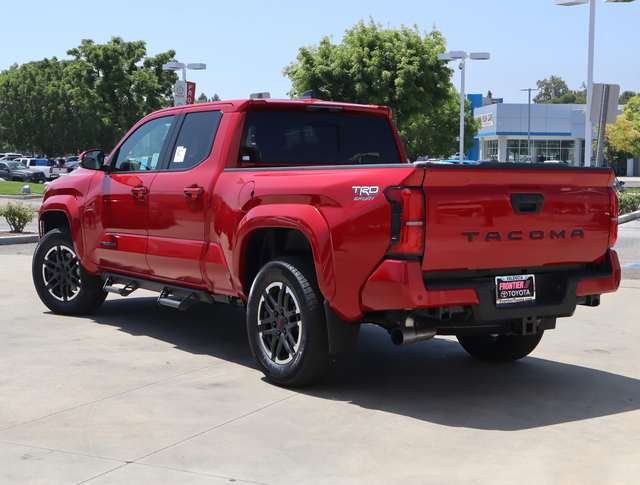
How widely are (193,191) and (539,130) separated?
7894 cm

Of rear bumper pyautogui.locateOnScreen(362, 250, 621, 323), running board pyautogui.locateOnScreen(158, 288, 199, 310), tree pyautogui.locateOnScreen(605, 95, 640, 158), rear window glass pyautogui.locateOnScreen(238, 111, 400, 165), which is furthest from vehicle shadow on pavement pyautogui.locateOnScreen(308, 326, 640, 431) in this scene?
tree pyautogui.locateOnScreen(605, 95, 640, 158)

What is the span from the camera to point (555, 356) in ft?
23.3

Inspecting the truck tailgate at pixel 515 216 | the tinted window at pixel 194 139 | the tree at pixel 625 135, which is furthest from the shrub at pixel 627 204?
the tree at pixel 625 135

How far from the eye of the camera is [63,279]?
28.3ft

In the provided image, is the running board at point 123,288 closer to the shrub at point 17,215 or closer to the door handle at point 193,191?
the door handle at point 193,191

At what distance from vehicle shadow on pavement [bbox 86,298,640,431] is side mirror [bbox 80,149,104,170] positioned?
154 centimetres

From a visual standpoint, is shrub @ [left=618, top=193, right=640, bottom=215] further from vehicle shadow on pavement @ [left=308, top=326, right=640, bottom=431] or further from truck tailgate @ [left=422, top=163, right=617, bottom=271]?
truck tailgate @ [left=422, top=163, right=617, bottom=271]

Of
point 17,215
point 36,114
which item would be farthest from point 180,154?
point 36,114

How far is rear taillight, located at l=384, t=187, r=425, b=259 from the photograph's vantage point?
496cm

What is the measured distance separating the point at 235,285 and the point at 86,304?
2783 mm

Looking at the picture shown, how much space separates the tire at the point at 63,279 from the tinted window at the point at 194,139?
77.6 inches

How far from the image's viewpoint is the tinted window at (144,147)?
24.6 feet

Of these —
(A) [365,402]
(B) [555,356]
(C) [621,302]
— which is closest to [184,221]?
(A) [365,402]

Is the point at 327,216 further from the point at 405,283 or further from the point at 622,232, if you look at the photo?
the point at 622,232
